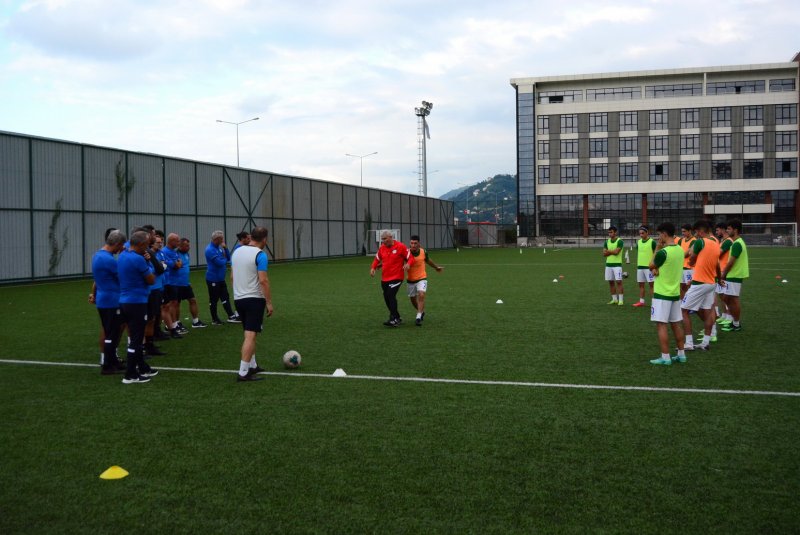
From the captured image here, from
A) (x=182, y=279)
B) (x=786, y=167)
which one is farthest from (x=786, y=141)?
(x=182, y=279)

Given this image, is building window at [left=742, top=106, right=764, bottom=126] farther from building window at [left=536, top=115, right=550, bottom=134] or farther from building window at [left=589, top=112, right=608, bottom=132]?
building window at [left=536, top=115, right=550, bottom=134]

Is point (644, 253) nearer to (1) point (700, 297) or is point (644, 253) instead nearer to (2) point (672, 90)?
(1) point (700, 297)

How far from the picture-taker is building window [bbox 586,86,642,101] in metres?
78.1

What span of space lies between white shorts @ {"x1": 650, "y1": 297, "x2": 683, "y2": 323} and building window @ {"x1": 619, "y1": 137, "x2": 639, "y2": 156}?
7422 centimetres

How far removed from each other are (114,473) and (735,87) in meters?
84.1

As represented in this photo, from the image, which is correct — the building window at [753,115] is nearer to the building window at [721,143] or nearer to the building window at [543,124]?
the building window at [721,143]

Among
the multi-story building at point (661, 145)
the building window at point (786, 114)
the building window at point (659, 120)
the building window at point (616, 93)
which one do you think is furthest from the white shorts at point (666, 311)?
the building window at point (786, 114)

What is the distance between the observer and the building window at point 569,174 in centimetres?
8088

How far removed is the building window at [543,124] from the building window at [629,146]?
8619mm

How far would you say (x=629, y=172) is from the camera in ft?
259

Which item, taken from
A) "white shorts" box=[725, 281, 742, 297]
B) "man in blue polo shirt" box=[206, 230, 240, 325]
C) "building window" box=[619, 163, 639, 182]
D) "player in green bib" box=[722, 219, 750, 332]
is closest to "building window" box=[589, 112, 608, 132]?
"building window" box=[619, 163, 639, 182]

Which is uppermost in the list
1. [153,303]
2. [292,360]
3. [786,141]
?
[786,141]

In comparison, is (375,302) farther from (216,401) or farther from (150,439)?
(150,439)

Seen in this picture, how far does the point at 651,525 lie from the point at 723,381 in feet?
14.7
